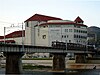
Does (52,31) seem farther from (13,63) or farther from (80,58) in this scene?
(13,63)

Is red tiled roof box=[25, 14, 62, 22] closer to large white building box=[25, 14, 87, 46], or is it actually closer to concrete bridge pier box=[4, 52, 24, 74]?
large white building box=[25, 14, 87, 46]

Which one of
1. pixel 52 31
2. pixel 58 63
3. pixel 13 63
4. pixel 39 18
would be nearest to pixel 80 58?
pixel 58 63

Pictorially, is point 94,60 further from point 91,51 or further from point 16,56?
point 16,56

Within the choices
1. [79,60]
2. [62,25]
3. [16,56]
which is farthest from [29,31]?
[16,56]

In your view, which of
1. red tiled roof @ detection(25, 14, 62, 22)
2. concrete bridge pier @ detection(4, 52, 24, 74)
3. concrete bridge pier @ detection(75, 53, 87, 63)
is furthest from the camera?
red tiled roof @ detection(25, 14, 62, 22)

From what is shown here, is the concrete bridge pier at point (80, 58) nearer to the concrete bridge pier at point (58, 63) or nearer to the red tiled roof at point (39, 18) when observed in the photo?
the concrete bridge pier at point (58, 63)

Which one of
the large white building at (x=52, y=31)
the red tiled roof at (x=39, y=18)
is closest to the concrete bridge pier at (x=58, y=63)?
the large white building at (x=52, y=31)

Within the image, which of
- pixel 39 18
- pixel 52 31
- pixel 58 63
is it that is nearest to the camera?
pixel 58 63

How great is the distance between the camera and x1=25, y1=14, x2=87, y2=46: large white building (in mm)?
176625

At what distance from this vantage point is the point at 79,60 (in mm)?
128875

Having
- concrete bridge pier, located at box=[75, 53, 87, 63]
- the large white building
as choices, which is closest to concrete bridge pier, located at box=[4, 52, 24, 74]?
concrete bridge pier, located at box=[75, 53, 87, 63]

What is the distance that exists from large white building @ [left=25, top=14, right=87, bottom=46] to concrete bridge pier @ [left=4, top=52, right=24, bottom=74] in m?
101

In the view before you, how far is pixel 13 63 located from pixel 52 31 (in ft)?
359

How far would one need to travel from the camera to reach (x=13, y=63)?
69.7m
